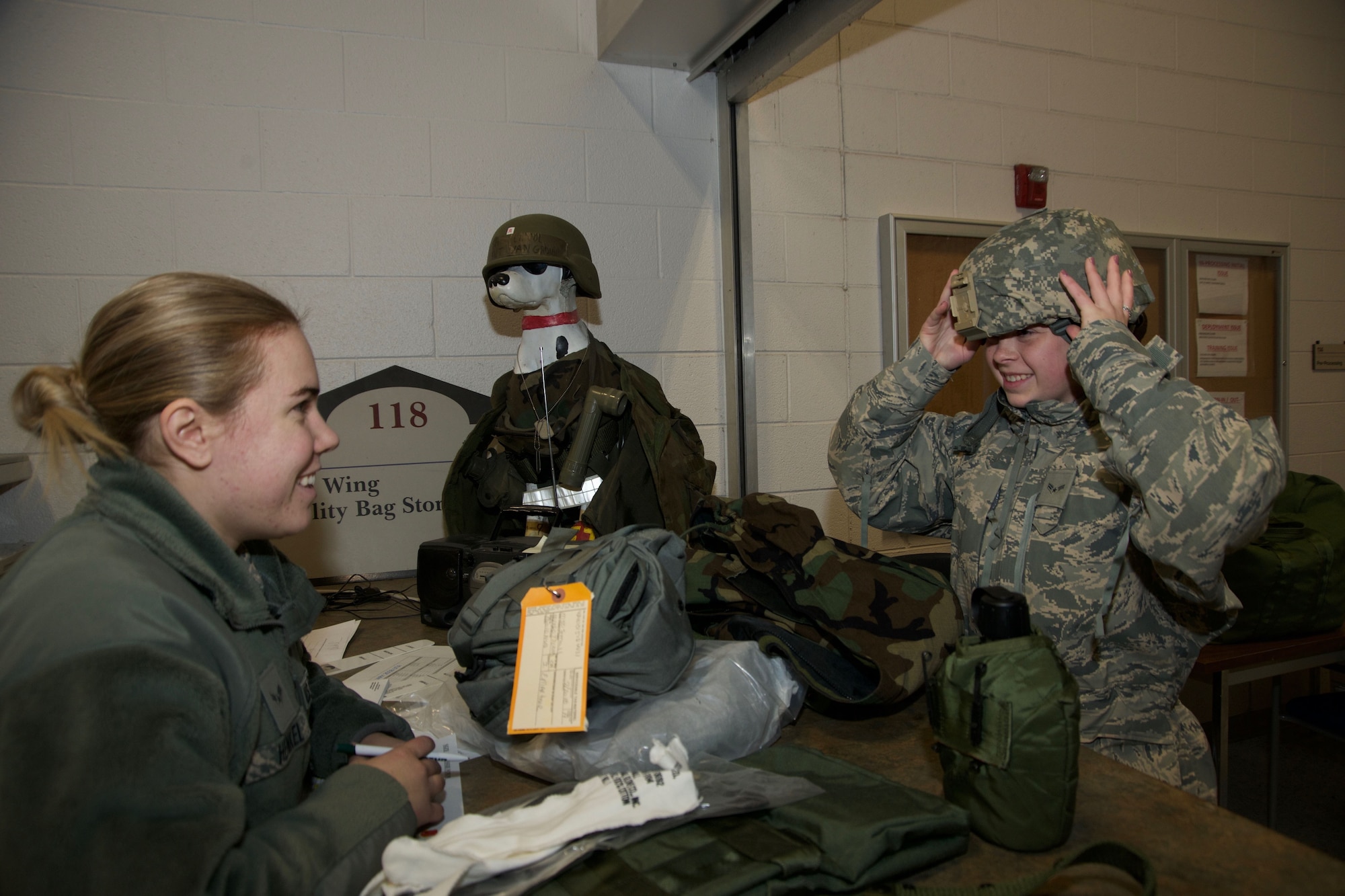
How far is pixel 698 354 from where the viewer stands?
3.00 meters

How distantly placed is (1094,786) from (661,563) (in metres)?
0.62

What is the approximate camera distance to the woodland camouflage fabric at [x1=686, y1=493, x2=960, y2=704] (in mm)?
1196

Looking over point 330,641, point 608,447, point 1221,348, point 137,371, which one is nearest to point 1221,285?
point 1221,348

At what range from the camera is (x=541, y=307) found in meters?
2.31

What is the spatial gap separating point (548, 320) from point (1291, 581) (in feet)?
7.31

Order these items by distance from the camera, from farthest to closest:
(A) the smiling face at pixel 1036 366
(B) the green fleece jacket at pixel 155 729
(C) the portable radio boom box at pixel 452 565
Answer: (C) the portable radio boom box at pixel 452 565, (A) the smiling face at pixel 1036 366, (B) the green fleece jacket at pixel 155 729

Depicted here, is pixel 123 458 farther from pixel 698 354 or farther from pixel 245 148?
pixel 698 354

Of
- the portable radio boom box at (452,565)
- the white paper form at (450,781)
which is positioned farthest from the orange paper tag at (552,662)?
the portable radio boom box at (452,565)

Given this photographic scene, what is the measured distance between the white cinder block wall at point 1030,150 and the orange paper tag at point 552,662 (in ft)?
6.78

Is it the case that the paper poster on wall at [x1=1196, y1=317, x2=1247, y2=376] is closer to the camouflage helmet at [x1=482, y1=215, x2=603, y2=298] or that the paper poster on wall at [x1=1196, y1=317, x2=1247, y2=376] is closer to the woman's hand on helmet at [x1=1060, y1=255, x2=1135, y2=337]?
the woman's hand on helmet at [x1=1060, y1=255, x2=1135, y2=337]

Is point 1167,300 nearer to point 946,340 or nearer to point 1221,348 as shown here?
point 1221,348

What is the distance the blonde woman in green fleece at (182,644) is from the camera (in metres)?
0.62

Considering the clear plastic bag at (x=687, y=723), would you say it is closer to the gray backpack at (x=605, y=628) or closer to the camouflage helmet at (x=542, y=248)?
the gray backpack at (x=605, y=628)

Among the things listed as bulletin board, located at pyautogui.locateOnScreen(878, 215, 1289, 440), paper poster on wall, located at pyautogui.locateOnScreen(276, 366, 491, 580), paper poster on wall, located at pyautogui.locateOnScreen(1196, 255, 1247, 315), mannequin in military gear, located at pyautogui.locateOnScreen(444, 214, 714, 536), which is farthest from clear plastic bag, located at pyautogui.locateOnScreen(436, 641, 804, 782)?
paper poster on wall, located at pyautogui.locateOnScreen(1196, 255, 1247, 315)
